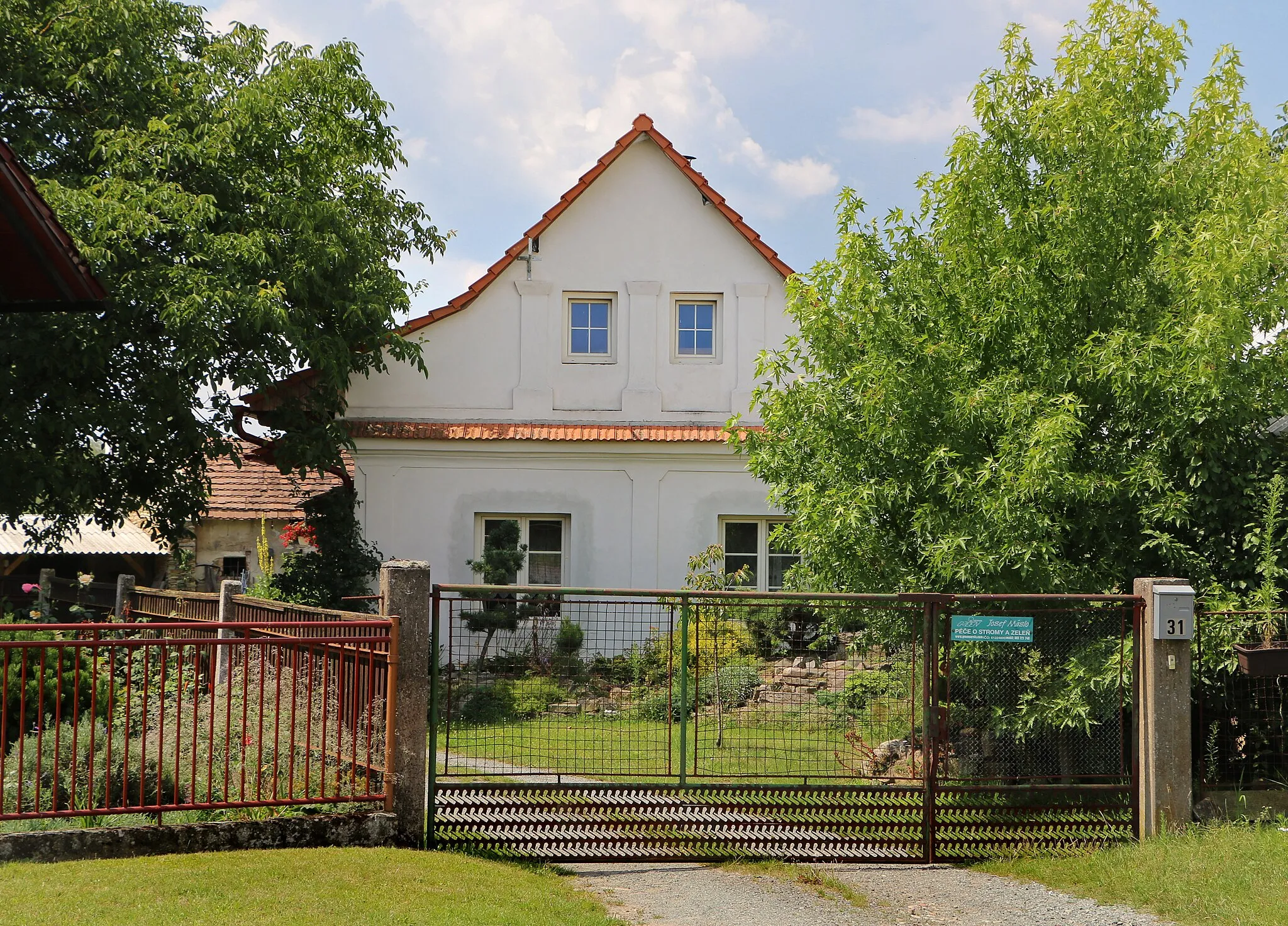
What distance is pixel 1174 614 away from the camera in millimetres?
8977

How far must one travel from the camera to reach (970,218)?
36.7ft

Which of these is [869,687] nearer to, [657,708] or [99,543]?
[657,708]

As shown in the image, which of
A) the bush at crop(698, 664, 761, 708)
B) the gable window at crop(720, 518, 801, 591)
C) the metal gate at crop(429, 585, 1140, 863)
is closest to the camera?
the metal gate at crop(429, 585, 1140, 863)

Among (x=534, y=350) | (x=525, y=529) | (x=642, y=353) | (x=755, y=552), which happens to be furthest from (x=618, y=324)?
(x=755, y=552)

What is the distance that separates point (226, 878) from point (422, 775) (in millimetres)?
1687

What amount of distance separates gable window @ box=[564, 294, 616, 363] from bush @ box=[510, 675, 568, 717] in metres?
10.2

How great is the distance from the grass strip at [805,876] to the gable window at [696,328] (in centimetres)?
1072

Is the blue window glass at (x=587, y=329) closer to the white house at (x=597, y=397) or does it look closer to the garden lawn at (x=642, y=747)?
the white house at (x=597, y=397)

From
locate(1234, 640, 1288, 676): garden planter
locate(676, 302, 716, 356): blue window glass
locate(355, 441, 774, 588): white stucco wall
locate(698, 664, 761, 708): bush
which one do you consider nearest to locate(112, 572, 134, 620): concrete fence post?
locate(355, 441, 774, 588): white stucco wall

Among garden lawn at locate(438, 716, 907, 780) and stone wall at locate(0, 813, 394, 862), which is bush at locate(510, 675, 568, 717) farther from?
stone wall at locate(0, 813, 394, 862)

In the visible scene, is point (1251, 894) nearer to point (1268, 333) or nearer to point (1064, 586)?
point (1064, 586)

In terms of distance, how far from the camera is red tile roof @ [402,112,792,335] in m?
18.1

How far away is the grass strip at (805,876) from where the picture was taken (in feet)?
26.5

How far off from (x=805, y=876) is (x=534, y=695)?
233cm
